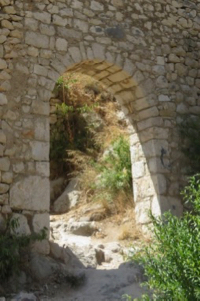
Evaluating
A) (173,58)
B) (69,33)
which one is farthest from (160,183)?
(69,33)

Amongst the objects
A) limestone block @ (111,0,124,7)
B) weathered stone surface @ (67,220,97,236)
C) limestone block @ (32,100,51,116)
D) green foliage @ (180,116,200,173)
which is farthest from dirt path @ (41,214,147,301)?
limestone block @ (111,0,124,7)

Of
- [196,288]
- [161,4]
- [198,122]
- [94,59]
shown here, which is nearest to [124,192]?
[198,122]

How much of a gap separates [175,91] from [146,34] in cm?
100

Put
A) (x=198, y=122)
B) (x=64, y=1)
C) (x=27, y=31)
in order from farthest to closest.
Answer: (x=198, y=122) → (x=64, y=1) → (x=27, y=31)

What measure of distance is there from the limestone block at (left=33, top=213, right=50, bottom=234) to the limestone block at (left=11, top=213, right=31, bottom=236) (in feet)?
0.33

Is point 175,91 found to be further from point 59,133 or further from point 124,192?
point 59,133

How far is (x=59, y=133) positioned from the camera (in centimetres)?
1029

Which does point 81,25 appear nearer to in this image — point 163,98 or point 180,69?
point 163,98

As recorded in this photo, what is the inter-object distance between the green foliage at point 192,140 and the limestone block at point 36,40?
2478 millimetres

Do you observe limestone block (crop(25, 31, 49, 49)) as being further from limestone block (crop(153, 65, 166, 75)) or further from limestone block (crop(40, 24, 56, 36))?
limestone block (crop(153, 65, 166, 75))

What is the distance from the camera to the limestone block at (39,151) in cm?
569

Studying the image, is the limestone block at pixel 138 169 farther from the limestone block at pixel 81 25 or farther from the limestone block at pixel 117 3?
the limestone block at pixel 117 3

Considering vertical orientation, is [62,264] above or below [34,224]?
below

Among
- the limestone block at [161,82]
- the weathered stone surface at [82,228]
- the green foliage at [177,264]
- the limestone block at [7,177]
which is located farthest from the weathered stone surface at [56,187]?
the green foliage at [177,264]
